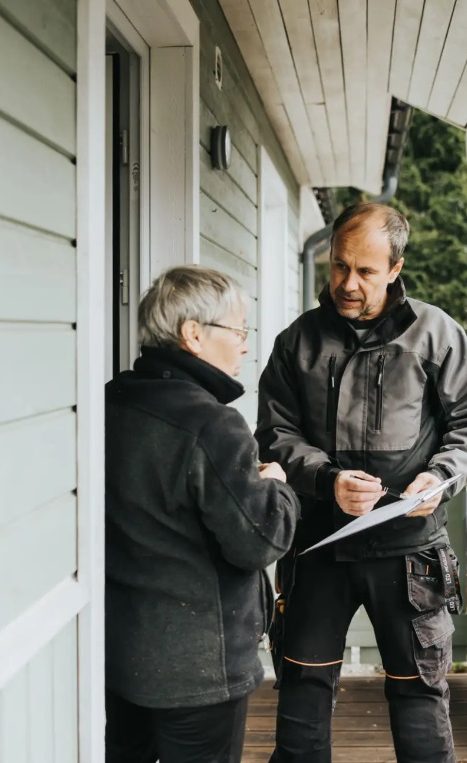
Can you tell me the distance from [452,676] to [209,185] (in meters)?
2.16

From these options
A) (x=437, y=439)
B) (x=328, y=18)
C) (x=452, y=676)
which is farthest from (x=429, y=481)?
(x=328, y=18)

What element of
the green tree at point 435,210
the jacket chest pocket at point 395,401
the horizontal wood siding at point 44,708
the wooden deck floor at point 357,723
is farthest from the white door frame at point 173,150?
the green tree at point 435,210

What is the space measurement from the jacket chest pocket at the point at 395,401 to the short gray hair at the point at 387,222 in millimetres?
249

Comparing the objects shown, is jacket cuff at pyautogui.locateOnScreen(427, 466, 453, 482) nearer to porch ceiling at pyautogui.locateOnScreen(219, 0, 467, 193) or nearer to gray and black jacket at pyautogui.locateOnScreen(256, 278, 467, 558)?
gray and black jacket at pyautogui.locateOnScreen(256, 278, 467, 558)

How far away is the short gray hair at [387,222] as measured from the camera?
7.52 ft

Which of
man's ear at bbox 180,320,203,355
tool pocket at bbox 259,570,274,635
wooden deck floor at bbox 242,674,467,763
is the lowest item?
wooden deck floor at bbox 242,674,467,763

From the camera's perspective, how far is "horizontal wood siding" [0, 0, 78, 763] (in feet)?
4.57

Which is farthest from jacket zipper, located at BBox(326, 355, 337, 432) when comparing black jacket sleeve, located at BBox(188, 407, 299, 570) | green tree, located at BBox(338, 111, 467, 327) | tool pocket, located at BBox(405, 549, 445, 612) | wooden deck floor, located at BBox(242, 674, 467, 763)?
green tree, located at BBox(338, 111, 467, 327)

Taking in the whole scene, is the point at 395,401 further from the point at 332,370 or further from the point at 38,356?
the point at 38,356

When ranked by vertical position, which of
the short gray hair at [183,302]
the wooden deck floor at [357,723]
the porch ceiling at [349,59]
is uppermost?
the porch ceiling at [349,59]

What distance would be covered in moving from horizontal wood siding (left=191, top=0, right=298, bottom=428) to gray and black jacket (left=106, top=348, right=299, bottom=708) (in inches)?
59.3

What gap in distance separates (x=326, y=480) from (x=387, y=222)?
66cm

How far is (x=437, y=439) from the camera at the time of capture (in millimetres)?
2328

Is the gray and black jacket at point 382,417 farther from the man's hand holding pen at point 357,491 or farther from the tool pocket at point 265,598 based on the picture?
the tool pocket at point 265,598
